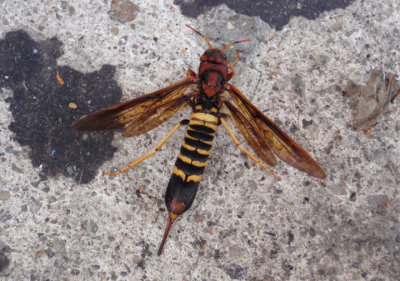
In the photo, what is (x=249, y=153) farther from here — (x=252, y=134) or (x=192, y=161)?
(x=192, y=161)

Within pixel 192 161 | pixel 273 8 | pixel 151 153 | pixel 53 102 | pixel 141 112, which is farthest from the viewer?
pixel 273 8

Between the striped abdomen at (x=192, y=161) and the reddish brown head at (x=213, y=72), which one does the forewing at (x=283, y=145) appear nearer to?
the reddish brown head at (x=213, y=72)

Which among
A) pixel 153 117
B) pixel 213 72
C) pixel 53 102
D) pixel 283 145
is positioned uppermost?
pixel 213 72

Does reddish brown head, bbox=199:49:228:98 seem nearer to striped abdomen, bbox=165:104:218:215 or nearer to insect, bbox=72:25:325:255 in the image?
insect, bbox=72:25:325:255

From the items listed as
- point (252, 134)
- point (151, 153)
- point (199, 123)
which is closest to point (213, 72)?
point (199, 123)

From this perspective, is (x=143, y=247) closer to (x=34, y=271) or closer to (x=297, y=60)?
(x=34, y=271)

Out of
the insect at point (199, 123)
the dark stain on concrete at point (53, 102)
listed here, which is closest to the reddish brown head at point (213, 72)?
the insect at point (199, 123)

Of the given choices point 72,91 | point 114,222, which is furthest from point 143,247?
point 72,91
